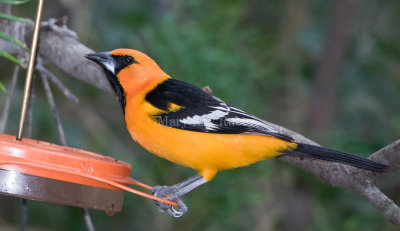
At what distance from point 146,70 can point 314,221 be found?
2938mm

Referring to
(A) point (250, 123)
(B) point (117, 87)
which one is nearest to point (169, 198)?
(A) point (250, 123)

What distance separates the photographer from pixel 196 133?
105 inches

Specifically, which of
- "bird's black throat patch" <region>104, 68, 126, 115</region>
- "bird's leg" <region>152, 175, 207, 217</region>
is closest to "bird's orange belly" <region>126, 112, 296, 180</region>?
"bird's leg" <region>152, 175, 207, 217</region>

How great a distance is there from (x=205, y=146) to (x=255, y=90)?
103 inches

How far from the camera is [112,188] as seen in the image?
232 centimetres

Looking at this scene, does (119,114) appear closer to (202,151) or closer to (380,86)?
(380,86)

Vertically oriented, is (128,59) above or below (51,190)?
above

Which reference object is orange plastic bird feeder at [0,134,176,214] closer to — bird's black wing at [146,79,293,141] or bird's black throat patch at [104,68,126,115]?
bird's black wing at [146,79,293,141]

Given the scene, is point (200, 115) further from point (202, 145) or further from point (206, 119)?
point (202, 145)

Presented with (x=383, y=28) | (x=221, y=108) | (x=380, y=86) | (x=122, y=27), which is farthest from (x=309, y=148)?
(x=383, y=28)

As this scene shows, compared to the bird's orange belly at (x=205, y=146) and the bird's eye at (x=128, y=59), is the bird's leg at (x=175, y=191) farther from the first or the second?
the bird's eye at (x=128, y=59)

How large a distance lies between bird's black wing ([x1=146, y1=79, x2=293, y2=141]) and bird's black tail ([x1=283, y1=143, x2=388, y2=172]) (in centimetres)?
8

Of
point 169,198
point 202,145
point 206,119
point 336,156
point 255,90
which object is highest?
point 255,90

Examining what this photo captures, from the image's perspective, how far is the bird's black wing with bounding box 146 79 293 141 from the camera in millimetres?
2666
